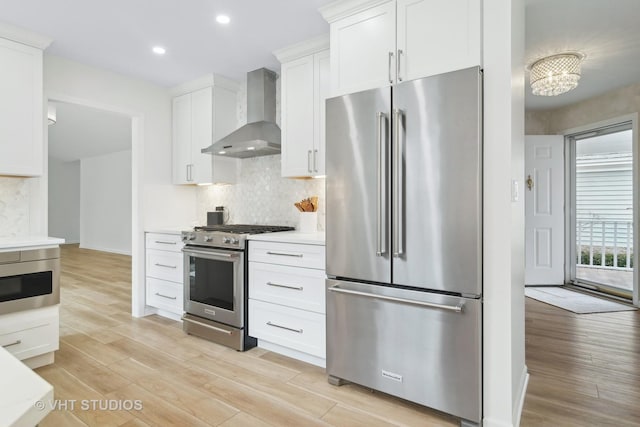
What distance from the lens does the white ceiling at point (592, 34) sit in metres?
2.83

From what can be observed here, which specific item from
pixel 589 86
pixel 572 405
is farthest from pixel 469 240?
pixel 589 86

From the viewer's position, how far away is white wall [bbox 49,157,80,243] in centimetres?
1080

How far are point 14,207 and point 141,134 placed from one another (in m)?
1.33

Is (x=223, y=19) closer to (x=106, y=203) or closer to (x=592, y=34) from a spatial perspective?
(x=592, y=34)

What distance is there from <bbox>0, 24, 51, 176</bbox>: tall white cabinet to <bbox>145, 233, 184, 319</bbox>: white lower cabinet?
3.93 ft

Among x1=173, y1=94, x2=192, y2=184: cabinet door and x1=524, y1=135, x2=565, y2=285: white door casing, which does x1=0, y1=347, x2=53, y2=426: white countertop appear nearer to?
x1=173, y1=94, x2=192, y2=184: cabinet door

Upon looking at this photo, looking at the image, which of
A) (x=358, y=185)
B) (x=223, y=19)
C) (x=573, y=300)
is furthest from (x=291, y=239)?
(x=573, y=300)

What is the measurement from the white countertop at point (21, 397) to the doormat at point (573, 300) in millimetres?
4878

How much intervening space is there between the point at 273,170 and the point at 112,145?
22.4 ft

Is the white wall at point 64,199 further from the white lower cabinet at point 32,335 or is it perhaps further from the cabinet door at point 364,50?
the cabinet door at point 364,50

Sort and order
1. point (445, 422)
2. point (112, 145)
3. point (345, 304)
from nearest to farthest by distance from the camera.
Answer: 1. point (445, 422)
2. point (345, 304)
3. point (112, 145)

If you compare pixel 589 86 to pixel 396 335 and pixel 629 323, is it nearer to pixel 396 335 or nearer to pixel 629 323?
pixel 629 323

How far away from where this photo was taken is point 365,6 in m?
2.36

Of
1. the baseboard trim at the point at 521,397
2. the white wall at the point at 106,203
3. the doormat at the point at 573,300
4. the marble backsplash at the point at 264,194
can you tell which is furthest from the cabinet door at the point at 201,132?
the white wall at the point at 106,203
